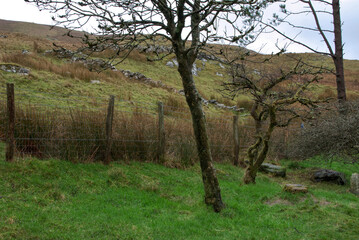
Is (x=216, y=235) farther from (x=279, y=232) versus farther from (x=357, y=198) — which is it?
(x=357, y=198)

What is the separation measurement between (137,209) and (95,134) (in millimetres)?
3514

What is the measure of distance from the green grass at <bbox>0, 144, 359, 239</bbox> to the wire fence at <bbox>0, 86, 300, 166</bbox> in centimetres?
66

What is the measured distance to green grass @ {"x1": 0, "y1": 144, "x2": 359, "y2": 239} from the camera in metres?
4.60

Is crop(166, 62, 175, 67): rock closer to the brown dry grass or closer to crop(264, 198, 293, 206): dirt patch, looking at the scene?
the brown dry grass

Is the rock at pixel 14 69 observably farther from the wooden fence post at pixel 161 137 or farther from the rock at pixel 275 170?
the rock at pixel 275 170

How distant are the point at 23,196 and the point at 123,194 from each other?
1.96m

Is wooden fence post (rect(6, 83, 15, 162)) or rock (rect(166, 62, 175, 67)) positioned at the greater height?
rock (rect(166, 62, 175, 67))

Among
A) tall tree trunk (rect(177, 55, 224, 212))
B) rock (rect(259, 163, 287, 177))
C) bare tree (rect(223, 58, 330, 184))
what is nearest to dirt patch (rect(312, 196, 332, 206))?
bare tree (rect(223, 58, 330, 184))

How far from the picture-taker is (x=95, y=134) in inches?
339

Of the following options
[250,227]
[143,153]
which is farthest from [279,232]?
[143,153]

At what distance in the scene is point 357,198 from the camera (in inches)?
330

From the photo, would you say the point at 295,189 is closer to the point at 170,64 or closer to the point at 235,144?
the point at 235,144

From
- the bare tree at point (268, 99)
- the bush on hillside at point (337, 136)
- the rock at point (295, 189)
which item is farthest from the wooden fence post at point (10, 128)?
the bush on hillside at point (337, 136)

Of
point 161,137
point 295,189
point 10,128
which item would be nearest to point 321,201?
point 295,189
